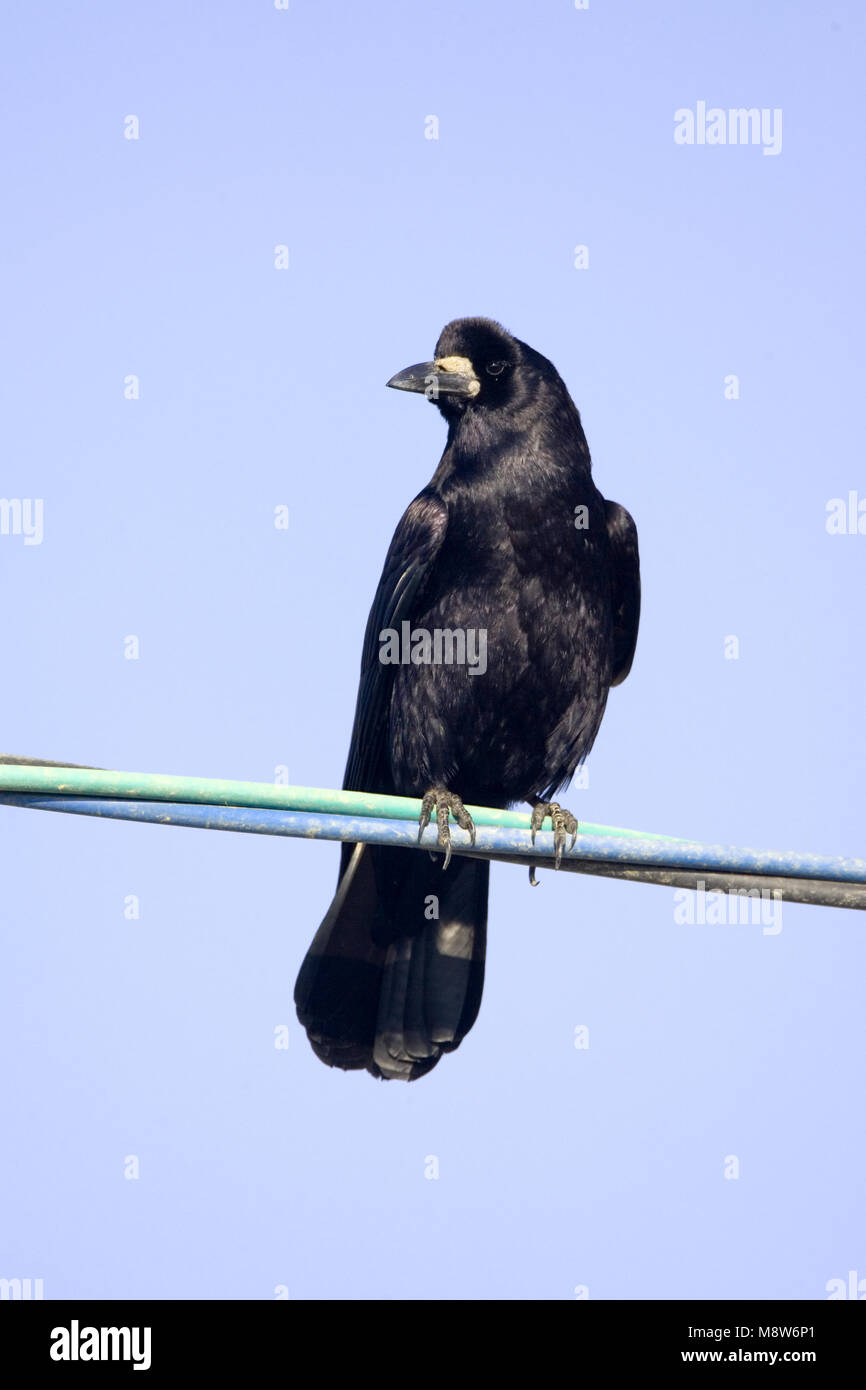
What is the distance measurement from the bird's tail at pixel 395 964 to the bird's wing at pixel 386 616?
0.35 m

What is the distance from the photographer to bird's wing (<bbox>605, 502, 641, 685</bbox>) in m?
6.68

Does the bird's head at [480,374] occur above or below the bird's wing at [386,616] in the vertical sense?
above

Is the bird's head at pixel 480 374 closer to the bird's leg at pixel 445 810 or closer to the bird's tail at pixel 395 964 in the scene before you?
the bird's leg at pixel 445 810

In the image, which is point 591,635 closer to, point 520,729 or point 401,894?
point 520,729

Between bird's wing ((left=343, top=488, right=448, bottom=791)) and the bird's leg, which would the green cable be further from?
bird's wing ((left=343, top=488, right=448, bottom=791))

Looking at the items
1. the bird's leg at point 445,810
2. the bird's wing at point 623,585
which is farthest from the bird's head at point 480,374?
the bird's leg at point 445,810

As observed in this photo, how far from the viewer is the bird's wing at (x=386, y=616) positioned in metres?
6.23

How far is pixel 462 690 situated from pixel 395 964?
43.0 inches

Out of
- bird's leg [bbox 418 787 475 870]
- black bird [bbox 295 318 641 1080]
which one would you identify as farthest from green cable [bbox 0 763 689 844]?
black bird [bbox 295 318 641 1080]

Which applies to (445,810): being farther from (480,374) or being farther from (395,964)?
(480,374)

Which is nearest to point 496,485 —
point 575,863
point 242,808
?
point 575,863

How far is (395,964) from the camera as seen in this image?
635 centimetres

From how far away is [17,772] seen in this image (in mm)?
3547

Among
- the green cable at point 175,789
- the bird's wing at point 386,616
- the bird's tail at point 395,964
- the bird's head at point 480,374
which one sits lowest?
the bird's tail at point 395,964
